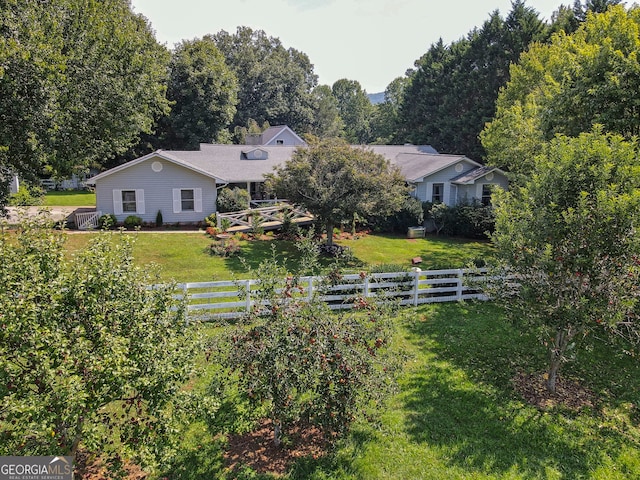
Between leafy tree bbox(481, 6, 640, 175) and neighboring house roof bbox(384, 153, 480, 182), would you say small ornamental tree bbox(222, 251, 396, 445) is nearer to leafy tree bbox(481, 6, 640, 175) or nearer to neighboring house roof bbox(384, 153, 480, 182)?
leafy tree bbox(481, 6, 640, 175)

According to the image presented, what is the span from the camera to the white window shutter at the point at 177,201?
22.4 metres

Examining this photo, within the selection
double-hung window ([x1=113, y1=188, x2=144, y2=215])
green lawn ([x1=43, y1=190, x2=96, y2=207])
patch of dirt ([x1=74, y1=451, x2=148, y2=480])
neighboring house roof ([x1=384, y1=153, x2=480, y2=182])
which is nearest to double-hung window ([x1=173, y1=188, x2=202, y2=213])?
double-hung window ([x1=113, y1=188, x2=144, y2=215])

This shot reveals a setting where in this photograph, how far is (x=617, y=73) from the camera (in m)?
12.5

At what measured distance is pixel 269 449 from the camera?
636 cm

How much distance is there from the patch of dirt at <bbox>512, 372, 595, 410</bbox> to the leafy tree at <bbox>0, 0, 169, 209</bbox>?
15.1 m

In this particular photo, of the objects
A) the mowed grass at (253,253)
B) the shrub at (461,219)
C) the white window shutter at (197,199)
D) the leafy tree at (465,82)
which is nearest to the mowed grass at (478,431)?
the mowed grass at (253,253)

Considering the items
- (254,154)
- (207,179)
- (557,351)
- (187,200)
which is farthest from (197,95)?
(557,351)

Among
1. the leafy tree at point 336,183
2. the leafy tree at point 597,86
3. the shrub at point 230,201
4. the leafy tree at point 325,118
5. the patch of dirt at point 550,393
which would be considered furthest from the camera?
the leafy tree at point 325,118

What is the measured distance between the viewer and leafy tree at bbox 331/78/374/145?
74.6 m

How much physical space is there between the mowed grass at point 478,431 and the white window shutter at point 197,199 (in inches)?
634

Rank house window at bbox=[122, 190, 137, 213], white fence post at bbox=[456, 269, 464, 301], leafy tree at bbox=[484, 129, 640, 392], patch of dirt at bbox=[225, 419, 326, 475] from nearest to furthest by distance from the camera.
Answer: patch of dirt at bbox=[225, 419, 326, 475] < leafy tree at bbox=[484, 129, 640, 392] < white fence post at bbox=[456, 269, 464, 301] < house window at bbox=[122, 190, 137, 213]

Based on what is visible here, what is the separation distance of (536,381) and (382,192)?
391 inches

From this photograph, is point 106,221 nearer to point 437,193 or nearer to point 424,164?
point 437,193

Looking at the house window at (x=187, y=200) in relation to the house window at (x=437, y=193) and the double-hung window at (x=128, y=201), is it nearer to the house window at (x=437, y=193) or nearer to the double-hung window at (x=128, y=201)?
the double-hung window at (x=128, y=201)
